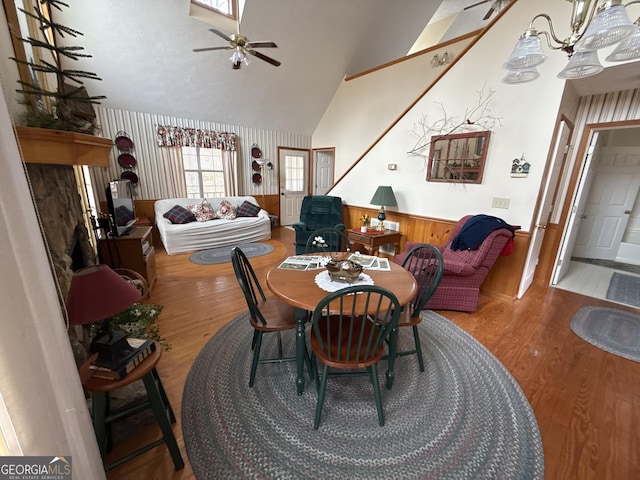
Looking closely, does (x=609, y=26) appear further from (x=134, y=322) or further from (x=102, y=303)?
(x=134, y=322)

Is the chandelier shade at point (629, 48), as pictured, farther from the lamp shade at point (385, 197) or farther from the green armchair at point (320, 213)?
the green armchair at point (320, 213)

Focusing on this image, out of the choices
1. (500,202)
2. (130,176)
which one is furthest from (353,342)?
(130,176)

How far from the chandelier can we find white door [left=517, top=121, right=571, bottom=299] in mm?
1223

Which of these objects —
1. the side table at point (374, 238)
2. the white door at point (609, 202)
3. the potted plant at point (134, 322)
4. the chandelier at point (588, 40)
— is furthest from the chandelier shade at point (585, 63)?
the white door at point (609, 202)

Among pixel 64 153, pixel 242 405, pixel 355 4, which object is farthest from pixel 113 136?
pixel 242 405

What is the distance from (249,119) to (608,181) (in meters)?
6.70

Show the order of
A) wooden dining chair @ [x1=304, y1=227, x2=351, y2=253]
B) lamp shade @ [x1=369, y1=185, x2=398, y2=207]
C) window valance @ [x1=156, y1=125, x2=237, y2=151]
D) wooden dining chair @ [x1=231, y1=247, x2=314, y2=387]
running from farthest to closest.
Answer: window valance @ [x1=156, y1=125, x2=237, y2=151], lamp shade @ [x1=369, y1=185, x2=398, y2=207], wooden dining chair @ [x1=304, y1=227, x2=351, y2=253], wooden dining chair @ [x1=231, y1=247, x2=314, y2=387]

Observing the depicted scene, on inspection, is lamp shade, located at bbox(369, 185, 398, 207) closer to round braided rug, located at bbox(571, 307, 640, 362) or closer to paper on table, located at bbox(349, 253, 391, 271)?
paper on table, located at bbox(349, 253, 391, 271)

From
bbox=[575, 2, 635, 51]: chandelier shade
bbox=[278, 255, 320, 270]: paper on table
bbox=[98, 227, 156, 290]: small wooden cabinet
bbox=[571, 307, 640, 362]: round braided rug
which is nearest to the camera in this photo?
bbox=[575, 2, 635, 51]: chandelier shade

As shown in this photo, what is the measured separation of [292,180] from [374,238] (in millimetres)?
3968

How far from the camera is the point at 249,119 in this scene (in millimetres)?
5707

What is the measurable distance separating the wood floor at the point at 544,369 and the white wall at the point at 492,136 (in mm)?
1092

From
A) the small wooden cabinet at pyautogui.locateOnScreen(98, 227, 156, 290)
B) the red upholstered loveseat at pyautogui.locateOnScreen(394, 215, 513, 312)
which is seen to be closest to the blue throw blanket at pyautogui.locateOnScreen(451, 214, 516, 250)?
the red upholstered loveseat at pyautogui.locateOnScreen(394, 215, 513, 312)

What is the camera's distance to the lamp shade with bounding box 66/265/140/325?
3.16 feet
